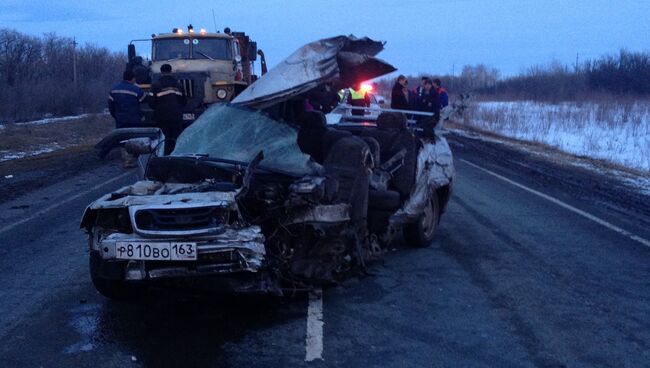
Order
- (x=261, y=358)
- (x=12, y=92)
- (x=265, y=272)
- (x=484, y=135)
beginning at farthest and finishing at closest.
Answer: (x=12, y=92) → (x=484, y=135) → (x=265, y=272) → (x=261, y=358)

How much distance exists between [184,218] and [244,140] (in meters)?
1.64

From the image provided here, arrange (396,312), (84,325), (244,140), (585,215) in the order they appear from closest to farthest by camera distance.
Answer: (84,325) < (396,312) < (244,140) < (585,215)

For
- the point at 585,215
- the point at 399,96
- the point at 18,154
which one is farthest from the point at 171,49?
the point at 585,215

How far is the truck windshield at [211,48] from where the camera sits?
19.0 metres

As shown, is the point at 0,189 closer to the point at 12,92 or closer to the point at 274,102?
the point at 274,102

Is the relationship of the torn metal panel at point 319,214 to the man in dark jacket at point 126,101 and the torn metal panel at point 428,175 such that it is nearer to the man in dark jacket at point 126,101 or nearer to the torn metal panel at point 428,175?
the torn metal panel at point 428,175

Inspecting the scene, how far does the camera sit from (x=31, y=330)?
529cm

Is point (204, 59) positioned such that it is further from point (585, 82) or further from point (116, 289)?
point (585, 82)

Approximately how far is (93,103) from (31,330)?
40.3m

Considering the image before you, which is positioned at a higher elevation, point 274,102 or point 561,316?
point 274,102

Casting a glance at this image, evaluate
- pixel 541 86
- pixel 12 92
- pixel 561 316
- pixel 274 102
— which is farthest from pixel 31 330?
pixel 541 86

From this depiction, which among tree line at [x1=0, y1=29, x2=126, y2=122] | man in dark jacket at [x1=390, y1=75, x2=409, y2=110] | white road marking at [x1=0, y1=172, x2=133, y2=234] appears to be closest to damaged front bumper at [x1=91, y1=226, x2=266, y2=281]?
white road marking at [x1=0, y1=172, x2=133, y2=234]

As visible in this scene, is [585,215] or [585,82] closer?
[585,215]

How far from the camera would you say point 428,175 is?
8000mm
